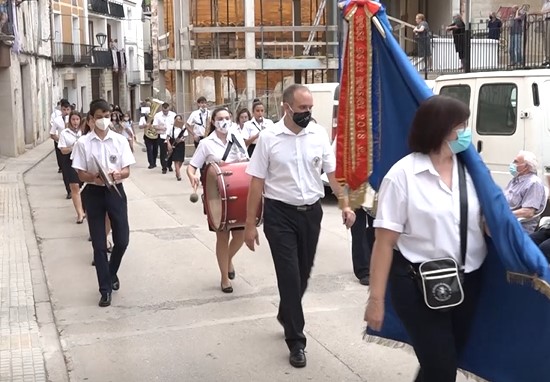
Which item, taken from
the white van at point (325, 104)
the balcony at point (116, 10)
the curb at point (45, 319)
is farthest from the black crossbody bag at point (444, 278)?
the balcony at point (116, 10)

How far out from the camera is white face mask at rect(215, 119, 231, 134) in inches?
307

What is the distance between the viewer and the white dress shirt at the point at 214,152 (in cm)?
781

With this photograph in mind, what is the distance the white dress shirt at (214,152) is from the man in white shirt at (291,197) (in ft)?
6.69

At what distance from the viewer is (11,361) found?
5930 mm

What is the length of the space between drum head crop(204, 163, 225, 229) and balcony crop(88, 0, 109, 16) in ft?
154

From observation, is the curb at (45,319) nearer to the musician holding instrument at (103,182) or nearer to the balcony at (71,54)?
the musician holding instrument at (103,182)

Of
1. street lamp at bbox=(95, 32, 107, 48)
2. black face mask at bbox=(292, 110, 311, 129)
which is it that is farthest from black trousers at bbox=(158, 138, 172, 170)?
street lamp at bbox=(95, 32, 107, 48)

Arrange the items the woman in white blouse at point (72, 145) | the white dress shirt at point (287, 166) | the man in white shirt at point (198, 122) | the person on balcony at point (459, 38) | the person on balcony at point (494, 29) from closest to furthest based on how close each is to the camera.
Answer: the white dress shirt at point (287, 166), the woman in white blouse at point (72, 145), the man in white shirt at point (198, 122), the person on balcony at point (494, 29), the person on balcony at point (459, 38)

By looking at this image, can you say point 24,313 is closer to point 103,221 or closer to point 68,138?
point 103,221

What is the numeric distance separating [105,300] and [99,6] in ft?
160

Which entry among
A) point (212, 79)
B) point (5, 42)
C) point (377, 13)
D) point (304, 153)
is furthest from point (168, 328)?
point (212, 79)

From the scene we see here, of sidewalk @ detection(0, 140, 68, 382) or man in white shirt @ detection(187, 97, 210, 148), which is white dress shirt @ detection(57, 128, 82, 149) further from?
man in white shirt @ detection(187, 97, 210, 148)

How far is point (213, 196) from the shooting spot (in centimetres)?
757

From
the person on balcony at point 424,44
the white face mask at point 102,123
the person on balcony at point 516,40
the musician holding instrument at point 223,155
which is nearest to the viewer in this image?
the white face mask at point 102,123
